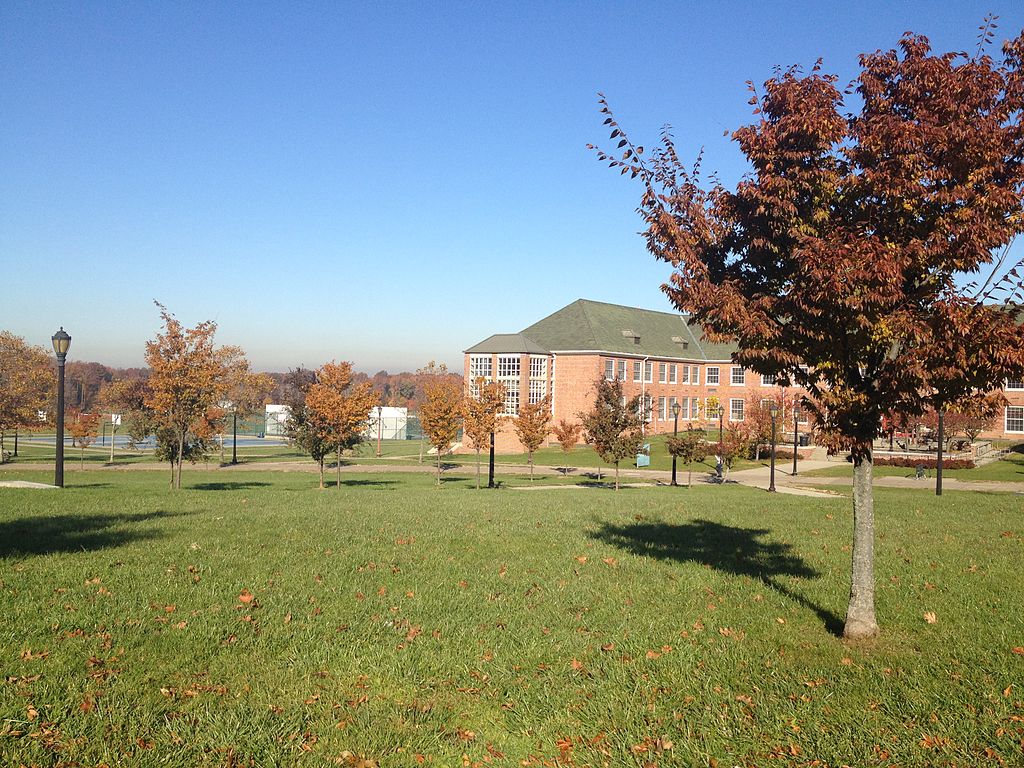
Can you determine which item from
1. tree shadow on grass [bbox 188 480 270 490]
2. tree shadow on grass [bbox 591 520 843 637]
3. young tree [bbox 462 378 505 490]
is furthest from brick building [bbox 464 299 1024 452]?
tree shadow on grass [bbox 591 520 843 637]

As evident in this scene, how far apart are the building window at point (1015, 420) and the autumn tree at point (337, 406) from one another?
169 feet

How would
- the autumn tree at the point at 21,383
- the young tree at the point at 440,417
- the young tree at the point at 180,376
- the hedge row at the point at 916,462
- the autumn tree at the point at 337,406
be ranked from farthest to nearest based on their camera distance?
the autumn tree at the point at 21,383, the hedge row at the point at 916,462, the young tree at the point at 440,417, the autumn tree at the point at 337,406, the young tree at the point at 180,376

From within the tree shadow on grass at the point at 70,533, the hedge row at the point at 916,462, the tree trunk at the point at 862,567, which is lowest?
the hedge row at the point at 916,462

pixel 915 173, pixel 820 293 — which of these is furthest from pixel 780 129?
pixel 820 293

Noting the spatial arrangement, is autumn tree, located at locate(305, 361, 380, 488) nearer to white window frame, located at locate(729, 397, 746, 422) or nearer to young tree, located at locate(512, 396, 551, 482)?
young tree, located at locate(512, 396, 551, 482)

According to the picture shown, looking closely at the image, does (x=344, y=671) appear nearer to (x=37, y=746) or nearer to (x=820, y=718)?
(x=37, y=746)

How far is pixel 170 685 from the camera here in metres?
5.75

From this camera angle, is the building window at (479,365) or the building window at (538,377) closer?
the building window at (538,377)

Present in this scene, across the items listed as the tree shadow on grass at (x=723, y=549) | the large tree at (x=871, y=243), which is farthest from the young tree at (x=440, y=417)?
the large tree at (x=871, y=243)

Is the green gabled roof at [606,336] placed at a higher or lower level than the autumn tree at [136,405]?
higher

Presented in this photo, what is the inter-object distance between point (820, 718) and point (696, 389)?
63707 mm

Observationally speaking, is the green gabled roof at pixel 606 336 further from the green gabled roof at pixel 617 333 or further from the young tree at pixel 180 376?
the young tree at pixel 180 376

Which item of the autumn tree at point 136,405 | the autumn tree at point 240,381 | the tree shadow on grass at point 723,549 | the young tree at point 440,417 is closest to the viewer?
the tree shadow on grass at point 723,549

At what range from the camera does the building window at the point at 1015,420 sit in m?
56.5
